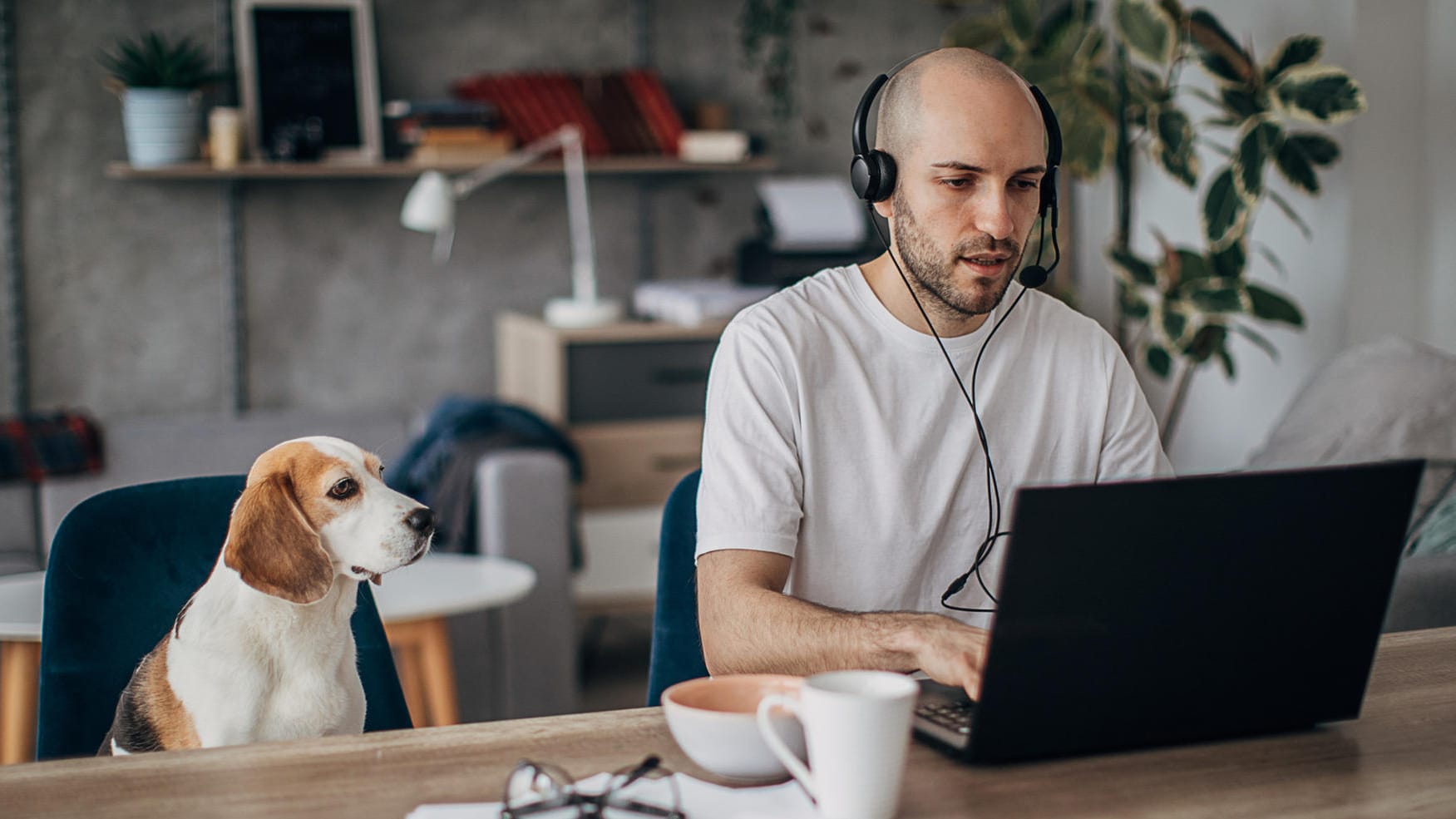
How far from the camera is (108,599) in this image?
1239 mm

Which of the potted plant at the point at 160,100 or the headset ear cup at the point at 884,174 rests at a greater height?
the potted plant at the point at 160,100

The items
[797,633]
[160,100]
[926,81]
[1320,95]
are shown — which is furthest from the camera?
[160,100]

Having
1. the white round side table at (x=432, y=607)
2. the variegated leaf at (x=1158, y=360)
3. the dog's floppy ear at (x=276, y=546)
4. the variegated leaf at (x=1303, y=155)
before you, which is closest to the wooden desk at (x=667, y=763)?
the dog's floppy ear at (x=276, y=546)

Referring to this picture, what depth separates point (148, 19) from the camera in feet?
11.6

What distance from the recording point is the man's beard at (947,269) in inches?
55.6

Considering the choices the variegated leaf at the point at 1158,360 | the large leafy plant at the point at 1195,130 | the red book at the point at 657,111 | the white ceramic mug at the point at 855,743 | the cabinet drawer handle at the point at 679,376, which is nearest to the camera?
the white ceramic mug at the point at 855,743

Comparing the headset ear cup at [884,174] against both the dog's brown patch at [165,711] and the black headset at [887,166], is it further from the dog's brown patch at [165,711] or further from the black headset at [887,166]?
the dog's brown patch at [165,711]

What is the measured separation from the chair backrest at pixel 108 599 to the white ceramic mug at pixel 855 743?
0.54 meters

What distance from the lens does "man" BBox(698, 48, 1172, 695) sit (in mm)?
1385

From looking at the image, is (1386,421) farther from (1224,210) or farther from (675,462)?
(675,462)

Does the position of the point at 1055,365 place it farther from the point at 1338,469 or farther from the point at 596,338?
the point at 596,338

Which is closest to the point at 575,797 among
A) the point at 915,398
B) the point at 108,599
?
the point at 108,599

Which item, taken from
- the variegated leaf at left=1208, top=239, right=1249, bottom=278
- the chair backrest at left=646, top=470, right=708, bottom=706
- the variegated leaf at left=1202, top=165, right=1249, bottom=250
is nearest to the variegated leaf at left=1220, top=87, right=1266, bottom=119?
the variegated leaf at left=1202, top=165, right=1249, bottom=250

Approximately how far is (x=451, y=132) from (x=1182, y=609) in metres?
2.94
